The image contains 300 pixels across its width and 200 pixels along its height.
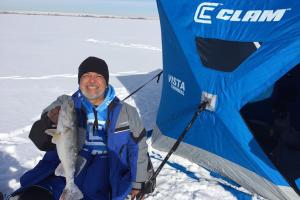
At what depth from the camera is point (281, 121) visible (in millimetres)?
5000

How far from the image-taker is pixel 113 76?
1025cm

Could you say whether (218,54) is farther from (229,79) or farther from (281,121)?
(281,121)

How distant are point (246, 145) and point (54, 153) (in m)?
1.84

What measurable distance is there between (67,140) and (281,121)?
135 inches

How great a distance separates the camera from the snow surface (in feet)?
13.2

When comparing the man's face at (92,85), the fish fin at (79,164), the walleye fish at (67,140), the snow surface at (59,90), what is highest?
the man's face at (92,85)

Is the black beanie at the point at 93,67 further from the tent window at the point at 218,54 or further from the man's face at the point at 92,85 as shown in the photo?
the tent window at the point at 218,54

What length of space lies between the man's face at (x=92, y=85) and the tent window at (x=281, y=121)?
2400 mm

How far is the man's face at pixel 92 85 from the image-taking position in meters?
2.93

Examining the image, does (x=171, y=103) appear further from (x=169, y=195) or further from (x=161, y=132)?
(x=169, y=195)

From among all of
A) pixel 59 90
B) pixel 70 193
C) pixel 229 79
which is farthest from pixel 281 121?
pixel 59 90

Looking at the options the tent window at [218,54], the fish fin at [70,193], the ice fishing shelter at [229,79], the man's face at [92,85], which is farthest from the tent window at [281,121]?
the fish fin at [70,193]

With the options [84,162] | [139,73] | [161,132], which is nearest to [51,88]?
Answer: [139,73]

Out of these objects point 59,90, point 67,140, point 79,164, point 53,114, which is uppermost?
point 53,114
